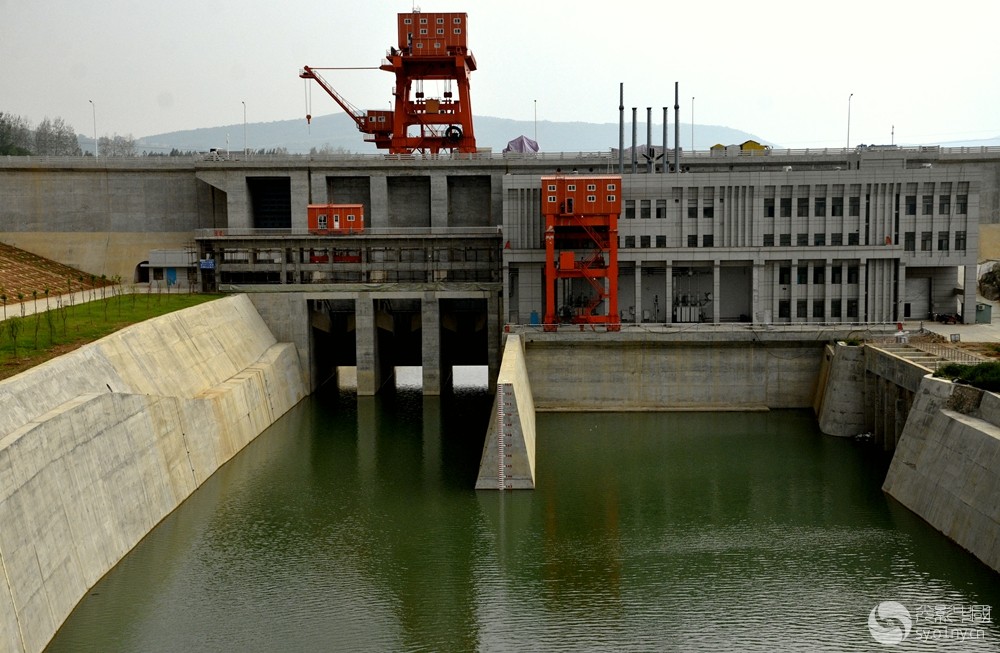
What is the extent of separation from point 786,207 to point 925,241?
30.2 feet

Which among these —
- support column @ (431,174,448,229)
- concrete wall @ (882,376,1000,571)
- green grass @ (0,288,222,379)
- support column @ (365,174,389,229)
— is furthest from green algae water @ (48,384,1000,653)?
support column @ (431,174,448,229)

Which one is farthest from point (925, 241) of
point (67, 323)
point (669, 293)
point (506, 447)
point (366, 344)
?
point (67, 323)

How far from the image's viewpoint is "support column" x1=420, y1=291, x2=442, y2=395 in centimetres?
6519

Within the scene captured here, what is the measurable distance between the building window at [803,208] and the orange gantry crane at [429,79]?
89.6ft

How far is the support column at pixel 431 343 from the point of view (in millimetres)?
65188

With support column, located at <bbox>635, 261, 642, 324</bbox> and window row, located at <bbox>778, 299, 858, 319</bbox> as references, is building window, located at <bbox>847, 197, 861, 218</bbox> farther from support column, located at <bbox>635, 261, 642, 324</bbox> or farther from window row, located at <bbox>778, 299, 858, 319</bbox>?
support column, located at <bbox>635, 261, 642, 324</bbox>

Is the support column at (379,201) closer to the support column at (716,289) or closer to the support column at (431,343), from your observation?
the support column at (431,343)

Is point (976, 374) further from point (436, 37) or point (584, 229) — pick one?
point (436, 37)

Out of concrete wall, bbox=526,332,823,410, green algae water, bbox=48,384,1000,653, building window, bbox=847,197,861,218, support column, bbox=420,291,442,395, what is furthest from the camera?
support column, bbox=420,291,442,395

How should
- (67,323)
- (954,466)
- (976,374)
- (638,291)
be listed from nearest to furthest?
(954,466), (976,374), (67,323), (638,291)

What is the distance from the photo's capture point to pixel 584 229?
6034 centimetres

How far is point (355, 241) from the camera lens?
6975 cm

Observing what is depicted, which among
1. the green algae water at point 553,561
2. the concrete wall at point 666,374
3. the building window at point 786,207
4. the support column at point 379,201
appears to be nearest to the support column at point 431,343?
the concrete wall at point 666,374

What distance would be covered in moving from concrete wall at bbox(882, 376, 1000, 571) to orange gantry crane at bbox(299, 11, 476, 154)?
47885mm
